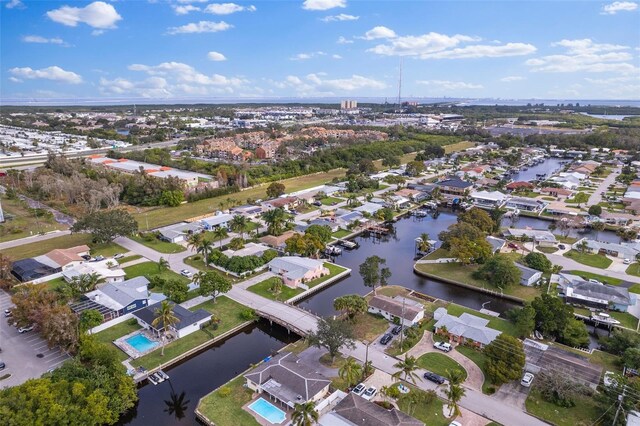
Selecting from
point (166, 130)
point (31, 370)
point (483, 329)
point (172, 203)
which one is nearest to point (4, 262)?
point (31, 370)

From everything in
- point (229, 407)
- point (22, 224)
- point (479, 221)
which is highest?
point (479, 221)

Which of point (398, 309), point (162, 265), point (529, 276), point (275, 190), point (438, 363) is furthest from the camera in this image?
point (275, 190)

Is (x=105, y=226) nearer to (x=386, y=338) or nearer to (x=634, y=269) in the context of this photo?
(x=386, y=338)

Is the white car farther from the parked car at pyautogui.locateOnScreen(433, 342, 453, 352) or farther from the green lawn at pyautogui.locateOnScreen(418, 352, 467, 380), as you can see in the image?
the parked car at pyautogui.locateOnScreen(433, 342, 453, 352)

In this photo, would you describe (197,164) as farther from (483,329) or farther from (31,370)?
(483,329)

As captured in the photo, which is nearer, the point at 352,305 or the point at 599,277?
the point at 352,305

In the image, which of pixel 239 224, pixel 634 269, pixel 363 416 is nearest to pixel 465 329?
pixel 363 416

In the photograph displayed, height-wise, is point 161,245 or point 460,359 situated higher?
point 161,245
